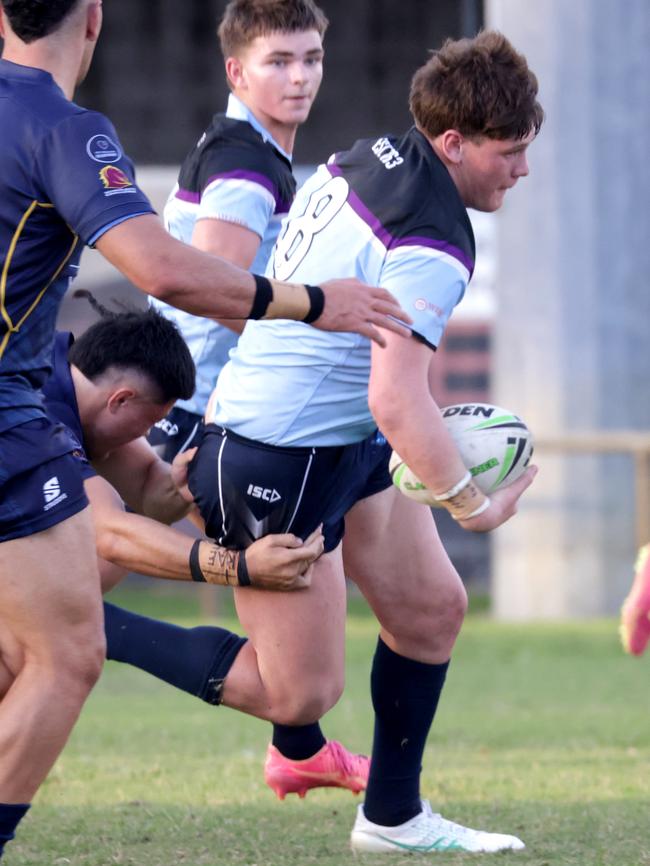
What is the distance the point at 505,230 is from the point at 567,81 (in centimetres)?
139

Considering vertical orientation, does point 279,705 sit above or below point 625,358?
above

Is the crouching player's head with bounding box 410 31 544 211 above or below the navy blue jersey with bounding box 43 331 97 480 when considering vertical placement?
above

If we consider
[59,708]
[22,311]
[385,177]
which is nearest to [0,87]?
[22,311]

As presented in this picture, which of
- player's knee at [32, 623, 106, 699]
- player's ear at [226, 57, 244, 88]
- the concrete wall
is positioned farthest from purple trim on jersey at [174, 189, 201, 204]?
the concrete wall

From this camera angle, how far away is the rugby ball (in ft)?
13.2

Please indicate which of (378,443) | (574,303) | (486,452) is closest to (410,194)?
(486,452)

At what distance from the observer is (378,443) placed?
4.50 meters

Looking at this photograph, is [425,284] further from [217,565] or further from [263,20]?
[263,20]

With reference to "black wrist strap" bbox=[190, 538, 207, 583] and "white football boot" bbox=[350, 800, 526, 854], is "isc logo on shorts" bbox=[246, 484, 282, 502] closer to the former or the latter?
"black wrist strap" bbox=[190, 538, 207, 583]

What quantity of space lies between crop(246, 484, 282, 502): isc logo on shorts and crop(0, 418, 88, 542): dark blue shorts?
2.39 feet

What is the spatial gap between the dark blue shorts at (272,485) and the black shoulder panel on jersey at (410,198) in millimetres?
689

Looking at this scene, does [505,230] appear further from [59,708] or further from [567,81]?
[59,708]

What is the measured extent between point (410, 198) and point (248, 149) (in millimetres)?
1286

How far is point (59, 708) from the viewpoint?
365 centimetres
